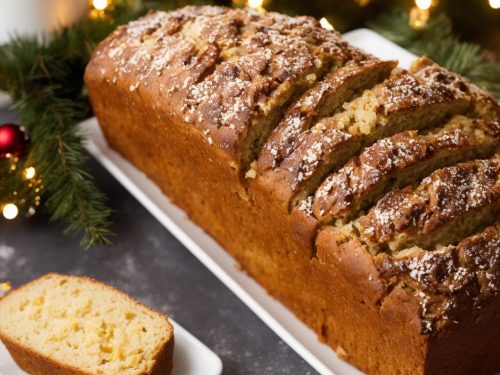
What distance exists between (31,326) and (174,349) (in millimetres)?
441

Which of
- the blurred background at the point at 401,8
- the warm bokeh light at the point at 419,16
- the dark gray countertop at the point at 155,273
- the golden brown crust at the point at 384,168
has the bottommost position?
the dark gray countertop at the point at 155,273

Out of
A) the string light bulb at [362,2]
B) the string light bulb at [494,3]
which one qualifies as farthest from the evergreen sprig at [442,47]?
the string light bulb at [494,3]

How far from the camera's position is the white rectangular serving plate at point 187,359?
89.1 inches

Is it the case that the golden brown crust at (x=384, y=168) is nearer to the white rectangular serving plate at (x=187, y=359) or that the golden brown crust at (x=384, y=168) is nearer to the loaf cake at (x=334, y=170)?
the loaf cake at (x=334, y=170)

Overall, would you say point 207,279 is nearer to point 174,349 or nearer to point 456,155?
point 174,349

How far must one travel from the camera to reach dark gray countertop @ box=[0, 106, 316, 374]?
7.91ft

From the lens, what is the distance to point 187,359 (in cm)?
229

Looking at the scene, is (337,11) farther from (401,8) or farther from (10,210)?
(10,210)

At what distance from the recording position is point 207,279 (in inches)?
104

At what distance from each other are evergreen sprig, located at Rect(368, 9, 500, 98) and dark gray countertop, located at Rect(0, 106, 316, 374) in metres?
1.35

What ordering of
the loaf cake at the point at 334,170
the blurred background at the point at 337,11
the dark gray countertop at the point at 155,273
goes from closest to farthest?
the loaf cake at the point at 334,170 → the dark gray countertop at the point at 155,273 → the blurred background at the point at 337,11

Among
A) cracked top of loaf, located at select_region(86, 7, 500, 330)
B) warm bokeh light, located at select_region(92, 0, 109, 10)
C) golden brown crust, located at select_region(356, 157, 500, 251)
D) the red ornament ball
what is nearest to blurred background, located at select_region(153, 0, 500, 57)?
warm bokeh light, located at select_region(92, 0, 109, 10)

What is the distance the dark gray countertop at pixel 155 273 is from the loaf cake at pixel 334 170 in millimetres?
150

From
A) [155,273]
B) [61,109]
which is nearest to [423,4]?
[61,109]
